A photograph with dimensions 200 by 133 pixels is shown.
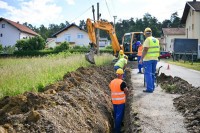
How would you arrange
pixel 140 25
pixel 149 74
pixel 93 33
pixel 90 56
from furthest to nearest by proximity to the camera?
pixel 140 25 < pixel 93 33 < pixel 90 56 < pixel 149 74

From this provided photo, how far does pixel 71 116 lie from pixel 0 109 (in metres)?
1.45

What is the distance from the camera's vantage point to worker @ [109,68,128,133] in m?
8.52

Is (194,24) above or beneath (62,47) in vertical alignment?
above

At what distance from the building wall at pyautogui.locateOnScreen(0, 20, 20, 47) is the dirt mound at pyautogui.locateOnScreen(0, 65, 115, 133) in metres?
53.7

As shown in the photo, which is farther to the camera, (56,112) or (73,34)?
(73,34)

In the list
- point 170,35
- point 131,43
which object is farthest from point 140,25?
point 131,43

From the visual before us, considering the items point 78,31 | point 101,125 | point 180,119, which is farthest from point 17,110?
point 78,31

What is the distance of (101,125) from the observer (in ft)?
24.3

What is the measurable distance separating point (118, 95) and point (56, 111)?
3106mm

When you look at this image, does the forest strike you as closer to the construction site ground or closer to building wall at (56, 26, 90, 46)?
building wall at (56, 26, 90, 46)

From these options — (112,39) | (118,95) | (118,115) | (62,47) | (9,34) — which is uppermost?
(9,34)

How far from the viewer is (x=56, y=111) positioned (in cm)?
585

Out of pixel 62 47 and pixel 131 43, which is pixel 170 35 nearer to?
pixel 62 47

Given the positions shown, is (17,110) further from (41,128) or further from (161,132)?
(161,132)
